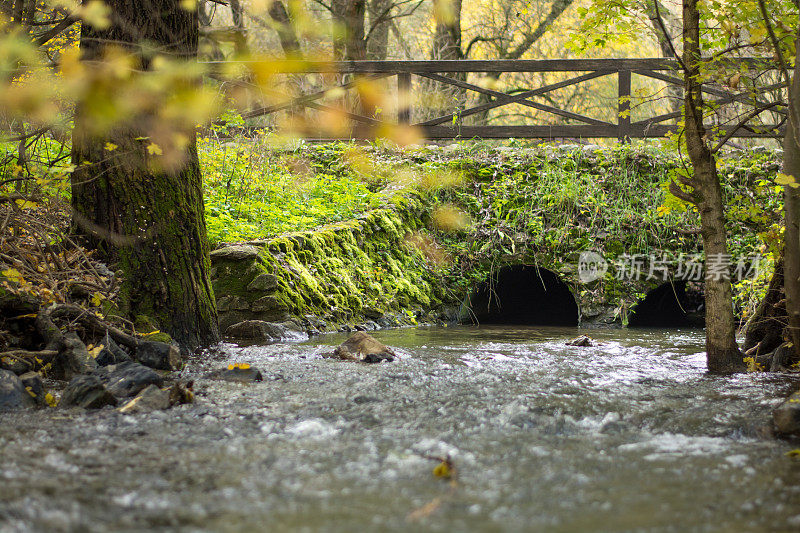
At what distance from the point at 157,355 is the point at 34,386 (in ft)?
2.93

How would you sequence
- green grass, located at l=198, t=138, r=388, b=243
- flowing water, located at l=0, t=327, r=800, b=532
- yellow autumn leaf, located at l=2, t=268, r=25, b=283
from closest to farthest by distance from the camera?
flowing water, located at l=0, t=327, r=800, b=532, yellow autumn leaf, located at l=2, t=268, r=25, b=283, green grass, located at l=198, t=138, r=388, b=243

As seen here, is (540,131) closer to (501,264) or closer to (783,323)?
(501,264)

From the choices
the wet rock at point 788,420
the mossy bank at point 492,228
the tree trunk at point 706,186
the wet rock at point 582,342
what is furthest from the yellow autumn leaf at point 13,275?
the wet rock at point 582,342

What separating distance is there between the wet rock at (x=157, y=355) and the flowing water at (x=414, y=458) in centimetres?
16

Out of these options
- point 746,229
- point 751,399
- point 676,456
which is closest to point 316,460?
point 676,456

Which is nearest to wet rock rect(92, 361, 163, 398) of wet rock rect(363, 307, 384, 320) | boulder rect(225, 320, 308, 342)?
boulder rect(225, 320, 308, 342)

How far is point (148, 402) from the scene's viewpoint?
3158 mm

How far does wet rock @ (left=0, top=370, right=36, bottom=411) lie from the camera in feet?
10.4

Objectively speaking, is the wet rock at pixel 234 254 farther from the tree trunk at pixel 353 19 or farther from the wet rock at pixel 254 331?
the tree trunk at pixel 353 19

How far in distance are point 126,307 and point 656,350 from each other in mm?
4139

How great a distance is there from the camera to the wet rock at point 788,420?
2.78 metres

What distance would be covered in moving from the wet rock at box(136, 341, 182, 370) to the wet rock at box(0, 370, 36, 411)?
3.04ft

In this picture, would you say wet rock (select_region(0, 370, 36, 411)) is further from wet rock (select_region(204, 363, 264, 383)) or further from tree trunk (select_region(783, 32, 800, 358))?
tree trunk (select_region(783, 32, 800, 358))

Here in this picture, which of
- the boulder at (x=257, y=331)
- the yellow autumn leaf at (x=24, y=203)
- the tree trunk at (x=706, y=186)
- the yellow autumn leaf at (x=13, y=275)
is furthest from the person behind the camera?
the boulder at (x=257, y=331)
